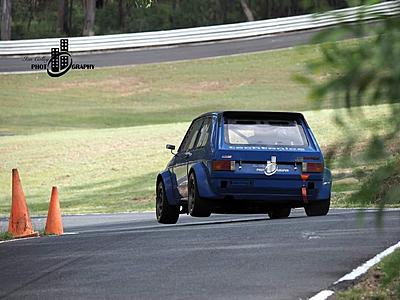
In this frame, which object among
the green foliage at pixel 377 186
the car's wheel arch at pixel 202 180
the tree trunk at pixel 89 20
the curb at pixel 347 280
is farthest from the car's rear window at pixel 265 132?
the tree trunk at pixel 89 20

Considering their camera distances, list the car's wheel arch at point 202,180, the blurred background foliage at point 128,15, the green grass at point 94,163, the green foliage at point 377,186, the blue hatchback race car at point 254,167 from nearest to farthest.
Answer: the green foliage at point 377,186
the blue hatchback race car at point 254,167
the car's wheel arch at point 202,180
the green grass at point 94,163
the blurred background foliage at point 128,15

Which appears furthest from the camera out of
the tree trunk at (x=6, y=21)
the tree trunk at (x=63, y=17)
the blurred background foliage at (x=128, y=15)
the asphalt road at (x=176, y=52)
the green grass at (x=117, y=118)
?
the blurred background foliage at (x=128, y=15)

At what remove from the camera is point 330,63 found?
17.4ft

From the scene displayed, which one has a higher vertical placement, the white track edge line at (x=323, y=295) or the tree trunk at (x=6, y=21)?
the tree trunk at (x=6, y=21)

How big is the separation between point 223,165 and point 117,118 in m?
32.7

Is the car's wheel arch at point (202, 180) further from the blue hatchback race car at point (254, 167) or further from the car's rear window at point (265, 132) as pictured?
the car's rear window at point (265, 132)

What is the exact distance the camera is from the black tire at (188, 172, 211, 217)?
1755 centimetres

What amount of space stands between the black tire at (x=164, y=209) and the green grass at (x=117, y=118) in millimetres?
6415

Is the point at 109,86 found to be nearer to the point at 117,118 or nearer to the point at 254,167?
the point at 117,118

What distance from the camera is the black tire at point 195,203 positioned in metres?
17.5

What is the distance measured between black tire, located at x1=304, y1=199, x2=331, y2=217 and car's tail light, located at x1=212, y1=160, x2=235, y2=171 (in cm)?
147

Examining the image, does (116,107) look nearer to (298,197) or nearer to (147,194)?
(147,194)

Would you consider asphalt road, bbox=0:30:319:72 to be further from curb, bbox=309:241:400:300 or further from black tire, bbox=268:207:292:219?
curb, bbox=309:241:400:300

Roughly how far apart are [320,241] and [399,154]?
27.9 feet
